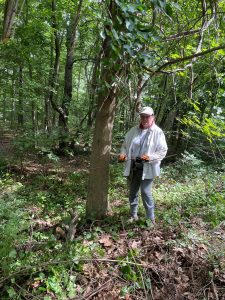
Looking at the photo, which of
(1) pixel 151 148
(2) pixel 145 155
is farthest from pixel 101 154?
(1) pixel 151 148

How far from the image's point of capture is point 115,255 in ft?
11.8

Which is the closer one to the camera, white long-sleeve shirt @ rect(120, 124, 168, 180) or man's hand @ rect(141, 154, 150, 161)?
man's hand @ rect(141, 154, 150, 161)

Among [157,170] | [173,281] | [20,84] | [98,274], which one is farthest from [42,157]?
[173,281]

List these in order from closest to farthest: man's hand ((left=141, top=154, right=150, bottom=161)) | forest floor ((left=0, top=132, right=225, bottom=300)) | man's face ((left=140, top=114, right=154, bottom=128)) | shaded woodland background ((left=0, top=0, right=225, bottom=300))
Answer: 1. shaded woodland background ((left=0, top=0, right=225, bottom=300))
2. forest floor ((left=0, top=132, right=225, bottom=300))
3. man's hand ((left=141, top=154, right=150, bottom=161))
4. man's face ((left=140, top=114, right=154, bottom=128))

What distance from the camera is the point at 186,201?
542cm

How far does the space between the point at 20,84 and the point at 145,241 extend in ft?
23.9

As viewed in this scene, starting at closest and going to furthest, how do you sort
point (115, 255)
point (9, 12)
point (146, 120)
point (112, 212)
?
point (9, 12) < point (115, 255) < point (146, 120) < point (112, 212)

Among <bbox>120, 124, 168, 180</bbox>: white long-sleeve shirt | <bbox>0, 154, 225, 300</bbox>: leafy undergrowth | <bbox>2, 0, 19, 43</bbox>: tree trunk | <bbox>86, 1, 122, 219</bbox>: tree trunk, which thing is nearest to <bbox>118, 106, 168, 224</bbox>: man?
<bbox>120, 124, 168, 180</bbox>: white long-sleeve shirt

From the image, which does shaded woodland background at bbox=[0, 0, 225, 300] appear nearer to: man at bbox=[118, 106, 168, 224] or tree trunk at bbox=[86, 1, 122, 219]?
tree trunk at bbox=[86, 1, 122, 219]

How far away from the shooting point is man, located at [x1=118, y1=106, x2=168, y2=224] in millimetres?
4113

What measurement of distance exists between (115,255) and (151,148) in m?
1.71

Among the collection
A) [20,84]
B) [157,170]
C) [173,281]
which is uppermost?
[20,84]

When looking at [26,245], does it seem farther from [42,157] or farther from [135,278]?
[42,157]

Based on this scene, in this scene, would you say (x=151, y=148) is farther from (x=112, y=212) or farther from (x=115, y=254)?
(x=115, y=254)
